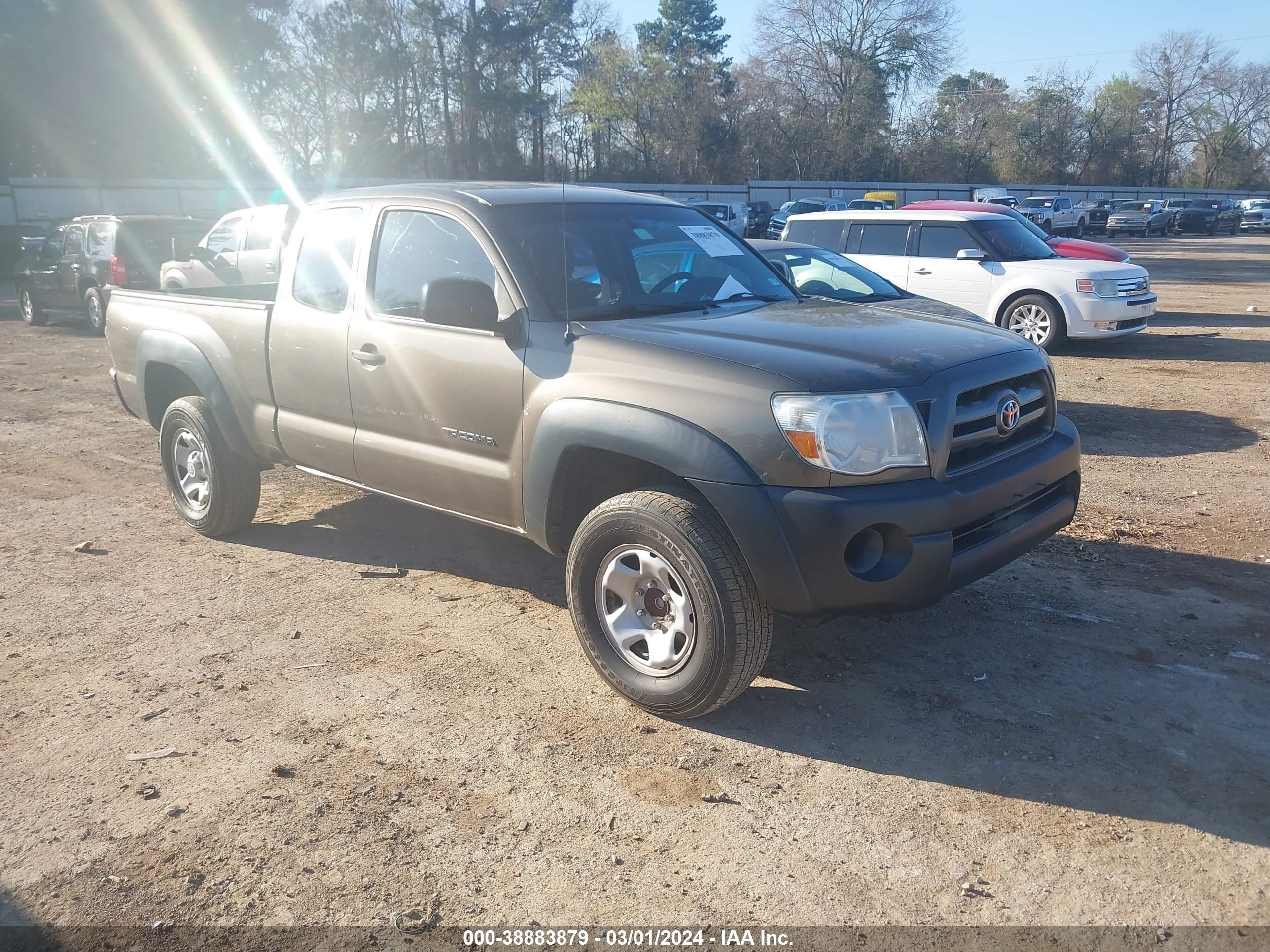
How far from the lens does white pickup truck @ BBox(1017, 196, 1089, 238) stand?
131ft

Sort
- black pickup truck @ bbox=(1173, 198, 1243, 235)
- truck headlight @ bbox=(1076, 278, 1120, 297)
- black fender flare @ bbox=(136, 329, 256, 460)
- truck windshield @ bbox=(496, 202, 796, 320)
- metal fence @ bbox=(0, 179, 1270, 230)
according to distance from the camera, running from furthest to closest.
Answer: black pickup truck @ bbox=(1173, 198, 1243, 235) → metal fence @ bbox=(0, 179, 1270, 230) → truck headlight @ bbox=(1076, 278, 1120, 297) → black fender flare @ bbox=(136, 329, 256, 460) → truck windshield @ bbox=(496, 202, 796, 320)

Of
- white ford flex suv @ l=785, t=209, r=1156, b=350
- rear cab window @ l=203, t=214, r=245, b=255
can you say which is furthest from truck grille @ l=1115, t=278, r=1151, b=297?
rear cab window @ l=203, t=214, r=245, b=255

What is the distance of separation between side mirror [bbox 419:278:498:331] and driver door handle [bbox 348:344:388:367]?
1.69 ft

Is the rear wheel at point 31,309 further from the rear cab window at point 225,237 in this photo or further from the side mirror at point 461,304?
the side mirror at point 461,304

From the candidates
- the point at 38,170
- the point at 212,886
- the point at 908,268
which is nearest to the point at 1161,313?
the point at 908,268

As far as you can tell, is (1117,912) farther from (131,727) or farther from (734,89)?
(734,89)

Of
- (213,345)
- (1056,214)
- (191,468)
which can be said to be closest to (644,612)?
(213,345)

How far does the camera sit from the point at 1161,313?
53.8ft

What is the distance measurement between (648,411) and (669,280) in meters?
1.18

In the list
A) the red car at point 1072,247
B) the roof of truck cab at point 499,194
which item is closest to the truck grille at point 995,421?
the roof of truck cab at point 499,194

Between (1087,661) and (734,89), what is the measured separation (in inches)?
2580

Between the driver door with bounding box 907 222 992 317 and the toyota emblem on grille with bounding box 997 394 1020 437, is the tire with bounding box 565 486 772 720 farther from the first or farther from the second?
the driver door with bounding box 907 222 992 317

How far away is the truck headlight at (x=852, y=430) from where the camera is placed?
133 inches

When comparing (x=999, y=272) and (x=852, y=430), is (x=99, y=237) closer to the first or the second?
(x=999, y=272)
